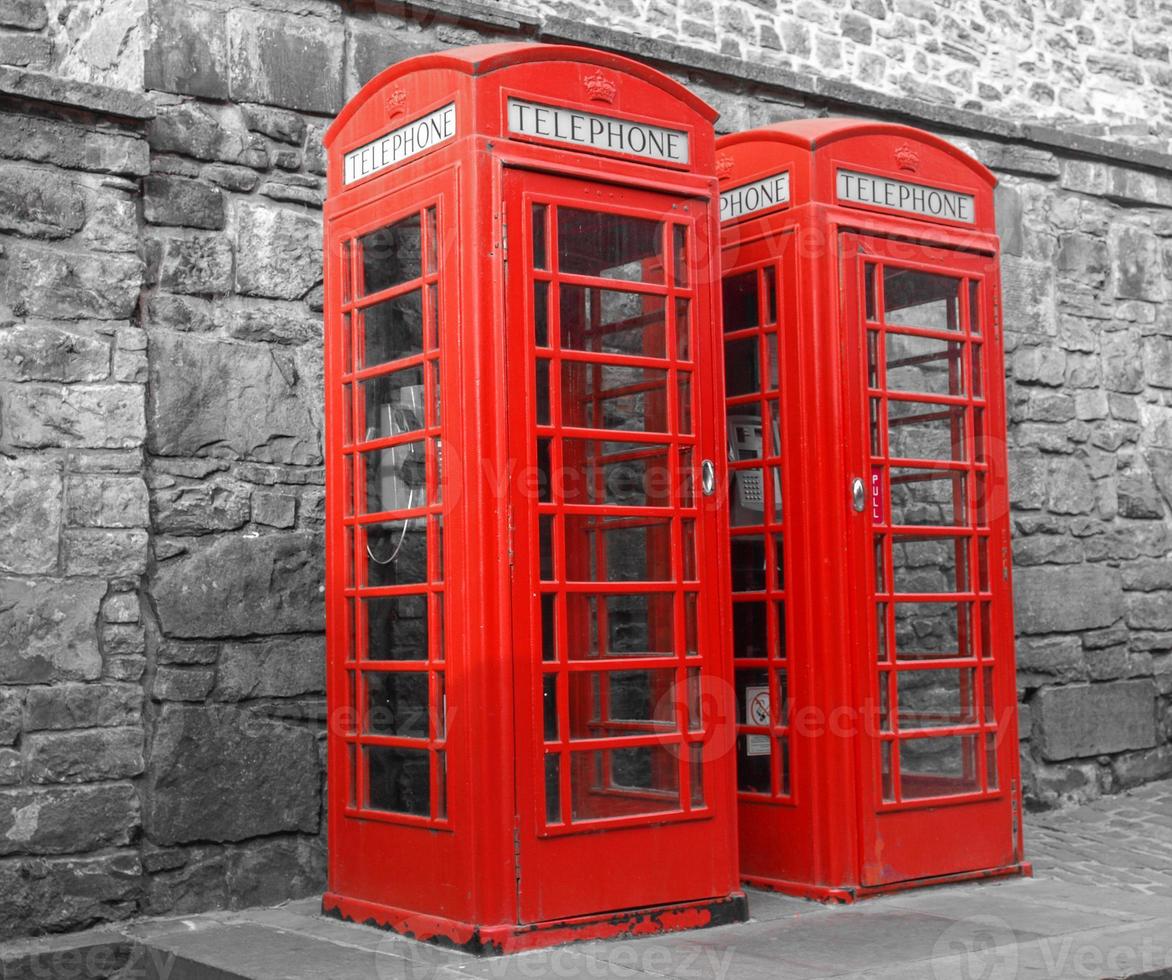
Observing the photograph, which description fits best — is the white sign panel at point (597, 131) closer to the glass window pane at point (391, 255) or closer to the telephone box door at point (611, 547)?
the telephone box door at point (611, 547)

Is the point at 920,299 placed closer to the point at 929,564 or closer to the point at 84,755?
the point at 929,564

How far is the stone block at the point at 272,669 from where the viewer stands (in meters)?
5.03

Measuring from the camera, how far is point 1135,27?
27.5ft

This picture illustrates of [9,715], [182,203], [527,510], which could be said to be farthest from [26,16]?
[527,510]

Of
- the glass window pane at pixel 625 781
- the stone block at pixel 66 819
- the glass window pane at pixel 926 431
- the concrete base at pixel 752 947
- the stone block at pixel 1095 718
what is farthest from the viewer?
the stone block at pixel 1095 718

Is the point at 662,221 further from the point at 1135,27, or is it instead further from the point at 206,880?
the point at 1135,27

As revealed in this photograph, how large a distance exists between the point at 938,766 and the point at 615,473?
5.23ft

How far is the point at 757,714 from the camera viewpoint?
17.0 feet

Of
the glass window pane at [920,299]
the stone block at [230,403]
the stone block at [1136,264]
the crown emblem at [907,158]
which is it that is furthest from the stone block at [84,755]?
the stone block at [1136,264]

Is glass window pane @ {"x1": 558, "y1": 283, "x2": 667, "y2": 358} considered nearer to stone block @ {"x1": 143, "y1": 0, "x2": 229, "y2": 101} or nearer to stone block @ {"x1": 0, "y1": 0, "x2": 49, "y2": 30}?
stone block @ {"x1": 143, "y1": 0, "x2": 229, "y2": 101}

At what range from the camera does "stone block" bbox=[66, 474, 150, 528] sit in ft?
15.6

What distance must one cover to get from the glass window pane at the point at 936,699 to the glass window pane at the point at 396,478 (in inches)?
68.0

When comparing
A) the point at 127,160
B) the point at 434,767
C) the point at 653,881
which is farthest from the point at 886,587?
the point at 127,160

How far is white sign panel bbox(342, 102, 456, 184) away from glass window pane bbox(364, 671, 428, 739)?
1491mm
